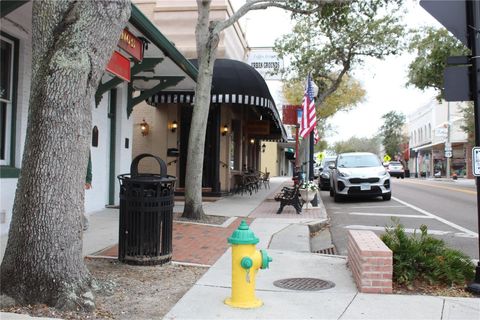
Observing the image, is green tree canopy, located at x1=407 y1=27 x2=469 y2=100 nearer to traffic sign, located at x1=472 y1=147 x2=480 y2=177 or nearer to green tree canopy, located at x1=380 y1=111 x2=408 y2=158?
traffic sign, located at x1=472 y1=147 x2=480 y2=177

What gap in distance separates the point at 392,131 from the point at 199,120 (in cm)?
8973

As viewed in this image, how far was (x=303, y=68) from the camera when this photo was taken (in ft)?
78.0

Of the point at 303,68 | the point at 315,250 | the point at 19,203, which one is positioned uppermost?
the point at 303,68

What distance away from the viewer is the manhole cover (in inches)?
226

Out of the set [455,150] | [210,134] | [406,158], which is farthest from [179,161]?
[406,158]

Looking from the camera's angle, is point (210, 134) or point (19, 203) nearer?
point (19, 203)

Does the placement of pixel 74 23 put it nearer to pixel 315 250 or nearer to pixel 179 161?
pixel 315 250

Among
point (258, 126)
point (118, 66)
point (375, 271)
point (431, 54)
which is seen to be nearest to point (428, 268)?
point (375, 271)

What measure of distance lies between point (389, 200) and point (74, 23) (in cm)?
1476

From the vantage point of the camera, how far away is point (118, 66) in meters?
8.34

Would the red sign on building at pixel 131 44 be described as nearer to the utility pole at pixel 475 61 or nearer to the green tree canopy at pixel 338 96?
the utility pole at pixel 475 61

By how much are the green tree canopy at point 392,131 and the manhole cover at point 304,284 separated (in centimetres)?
8820

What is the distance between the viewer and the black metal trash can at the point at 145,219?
6109mm

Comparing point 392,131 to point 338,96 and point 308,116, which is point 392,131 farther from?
point 308,116
